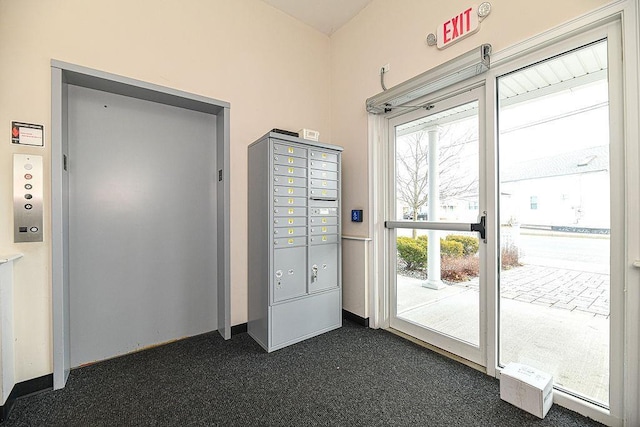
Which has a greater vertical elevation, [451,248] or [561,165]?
[561,165]

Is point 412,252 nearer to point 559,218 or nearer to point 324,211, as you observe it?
point 324,211

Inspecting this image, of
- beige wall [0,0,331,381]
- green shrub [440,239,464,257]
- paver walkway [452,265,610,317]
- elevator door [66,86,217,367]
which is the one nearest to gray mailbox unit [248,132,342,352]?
beige wall [0,0,331,381]

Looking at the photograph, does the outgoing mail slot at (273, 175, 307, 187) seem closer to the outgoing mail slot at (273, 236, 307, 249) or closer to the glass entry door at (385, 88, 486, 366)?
the outgoing mail slot at (273, 236, 307, 249)

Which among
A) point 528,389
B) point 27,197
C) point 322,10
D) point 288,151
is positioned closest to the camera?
point 528,389

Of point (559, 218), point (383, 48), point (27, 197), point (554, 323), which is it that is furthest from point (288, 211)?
point (554, 323)

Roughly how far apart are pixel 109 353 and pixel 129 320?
26 centimetres

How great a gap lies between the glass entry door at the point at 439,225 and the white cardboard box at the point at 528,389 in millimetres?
339

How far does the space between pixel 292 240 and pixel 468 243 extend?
1.44m

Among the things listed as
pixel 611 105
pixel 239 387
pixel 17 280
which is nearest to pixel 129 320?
pixel 17 280

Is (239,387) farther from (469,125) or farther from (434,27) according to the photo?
(434,27)

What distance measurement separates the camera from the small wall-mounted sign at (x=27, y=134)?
1649mm

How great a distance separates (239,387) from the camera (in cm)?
175

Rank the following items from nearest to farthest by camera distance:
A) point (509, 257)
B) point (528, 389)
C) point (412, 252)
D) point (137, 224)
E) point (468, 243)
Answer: point (528, 389), point (509, 257), point (468, 243), point (137, 224), point (412, 252)

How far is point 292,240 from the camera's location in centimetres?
238
